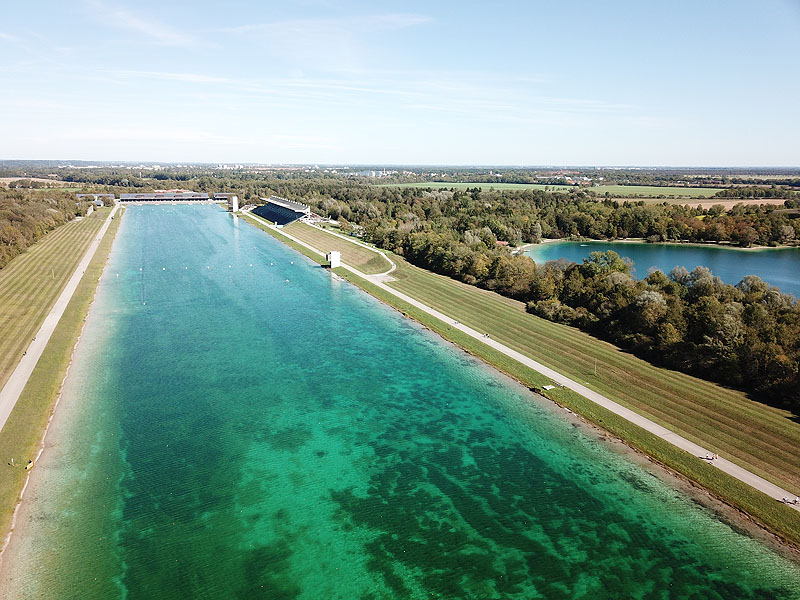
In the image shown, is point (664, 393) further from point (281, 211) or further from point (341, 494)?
point (281, 211)

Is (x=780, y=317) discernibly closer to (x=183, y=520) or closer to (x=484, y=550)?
(x=484, y=550)

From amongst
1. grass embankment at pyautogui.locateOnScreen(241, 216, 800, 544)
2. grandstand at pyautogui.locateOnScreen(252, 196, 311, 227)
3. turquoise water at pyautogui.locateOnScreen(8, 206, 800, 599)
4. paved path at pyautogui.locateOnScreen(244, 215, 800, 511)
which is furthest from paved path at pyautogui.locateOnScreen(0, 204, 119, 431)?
grandstand at pyautogui.locateOnScreen(252, 196, 311, 227)

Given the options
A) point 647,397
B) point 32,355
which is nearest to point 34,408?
point 32,355

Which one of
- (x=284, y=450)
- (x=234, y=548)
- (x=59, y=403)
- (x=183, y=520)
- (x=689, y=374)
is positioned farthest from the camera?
(x=689, y=374)

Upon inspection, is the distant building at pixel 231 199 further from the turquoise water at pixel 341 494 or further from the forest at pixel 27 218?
the turquoise water at pixel 341 494

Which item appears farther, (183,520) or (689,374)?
(689,374)

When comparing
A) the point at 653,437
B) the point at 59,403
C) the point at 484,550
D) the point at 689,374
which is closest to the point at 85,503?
the point at 59,403

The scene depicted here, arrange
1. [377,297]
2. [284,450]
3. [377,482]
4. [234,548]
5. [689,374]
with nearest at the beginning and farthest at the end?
1. [234,548]
2. [377,482]
3. [284,450]
4. [689,374]
5. [377,297]
